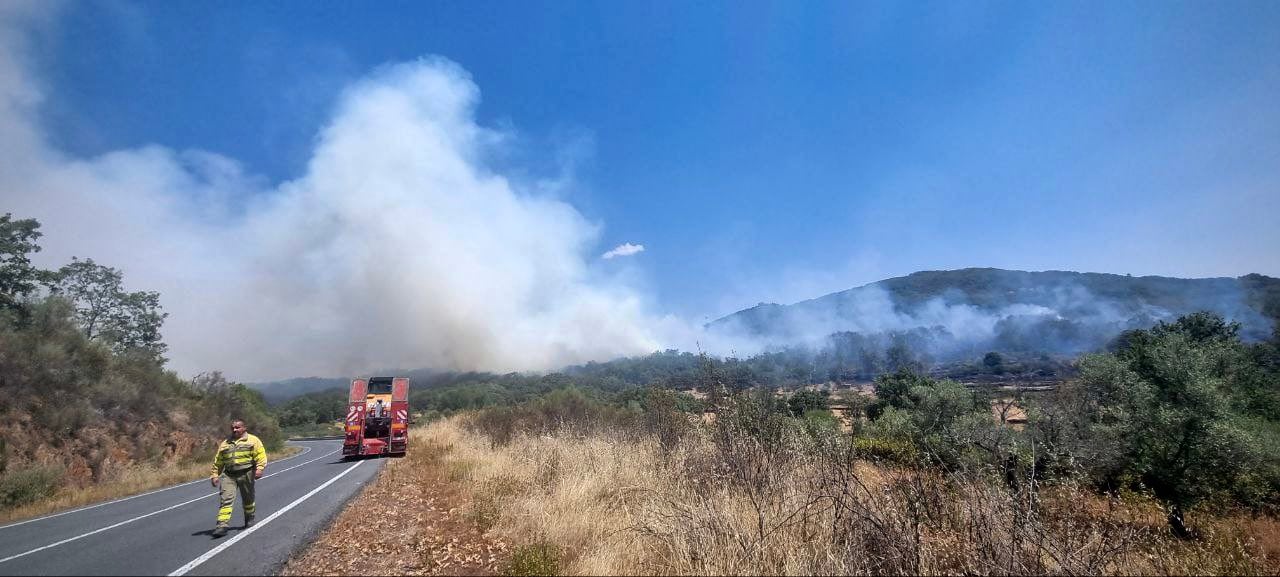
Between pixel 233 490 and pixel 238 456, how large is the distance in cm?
56

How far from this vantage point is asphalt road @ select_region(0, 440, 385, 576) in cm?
646

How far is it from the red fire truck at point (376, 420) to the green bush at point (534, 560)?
19.1 metres

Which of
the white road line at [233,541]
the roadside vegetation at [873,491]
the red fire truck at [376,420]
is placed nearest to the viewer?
the roadside vegetation at [873,491]

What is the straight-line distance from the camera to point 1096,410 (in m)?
17.5

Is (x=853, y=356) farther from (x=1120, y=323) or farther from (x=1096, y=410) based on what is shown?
(x=1096, y=410)

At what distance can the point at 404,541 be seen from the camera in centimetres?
741

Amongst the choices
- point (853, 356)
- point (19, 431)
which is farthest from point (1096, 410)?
point (853, 356)

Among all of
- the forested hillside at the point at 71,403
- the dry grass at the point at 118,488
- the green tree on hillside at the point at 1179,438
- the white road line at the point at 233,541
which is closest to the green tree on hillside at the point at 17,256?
the forested hillside at the point at 71,403

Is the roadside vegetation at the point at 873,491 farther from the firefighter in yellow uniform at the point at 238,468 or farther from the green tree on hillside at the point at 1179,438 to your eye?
the firefighter in yellow uniform at the point at 238,468

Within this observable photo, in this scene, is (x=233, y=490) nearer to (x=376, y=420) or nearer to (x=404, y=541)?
(x=404, y=541)

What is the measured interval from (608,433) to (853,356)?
18578 centimetres

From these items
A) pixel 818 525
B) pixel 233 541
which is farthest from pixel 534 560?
pixel 233 541

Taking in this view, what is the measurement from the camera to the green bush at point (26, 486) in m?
12.7

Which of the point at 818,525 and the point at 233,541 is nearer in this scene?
the point at 818,525
